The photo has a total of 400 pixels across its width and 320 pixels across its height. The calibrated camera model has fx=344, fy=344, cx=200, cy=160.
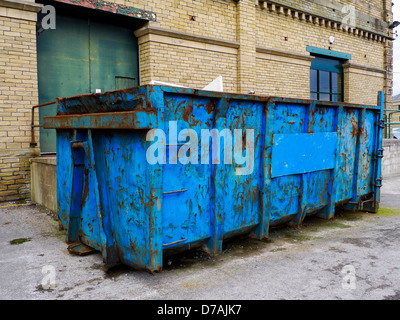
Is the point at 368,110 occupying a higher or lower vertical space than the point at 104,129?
higher

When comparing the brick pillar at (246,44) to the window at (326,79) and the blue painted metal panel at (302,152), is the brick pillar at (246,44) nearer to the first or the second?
the window at (326,79)

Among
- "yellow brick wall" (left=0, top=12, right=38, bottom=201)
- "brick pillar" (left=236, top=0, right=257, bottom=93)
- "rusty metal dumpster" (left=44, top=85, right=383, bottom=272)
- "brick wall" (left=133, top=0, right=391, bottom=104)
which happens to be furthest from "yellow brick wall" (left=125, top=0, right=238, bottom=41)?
"rusty metal dumpster" (left=44, top=85, right=383, bottom=272)

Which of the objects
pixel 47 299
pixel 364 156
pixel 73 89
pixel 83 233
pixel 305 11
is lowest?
pixel 47 299

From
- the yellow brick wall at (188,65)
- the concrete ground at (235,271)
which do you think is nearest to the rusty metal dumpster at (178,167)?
the concrete ground at (235,271)

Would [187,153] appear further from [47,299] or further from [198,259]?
[47,299]

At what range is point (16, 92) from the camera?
20.3 feet

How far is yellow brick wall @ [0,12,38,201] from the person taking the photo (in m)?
6.07

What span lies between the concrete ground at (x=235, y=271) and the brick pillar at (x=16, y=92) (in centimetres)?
160

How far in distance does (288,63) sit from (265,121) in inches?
309

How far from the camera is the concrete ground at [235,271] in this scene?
2910 mm

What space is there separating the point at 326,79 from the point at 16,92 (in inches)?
426

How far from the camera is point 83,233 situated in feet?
12.7

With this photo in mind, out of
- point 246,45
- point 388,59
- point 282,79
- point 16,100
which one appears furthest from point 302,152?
point 388,59

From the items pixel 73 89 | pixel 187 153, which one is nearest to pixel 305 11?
pixel 73 89
